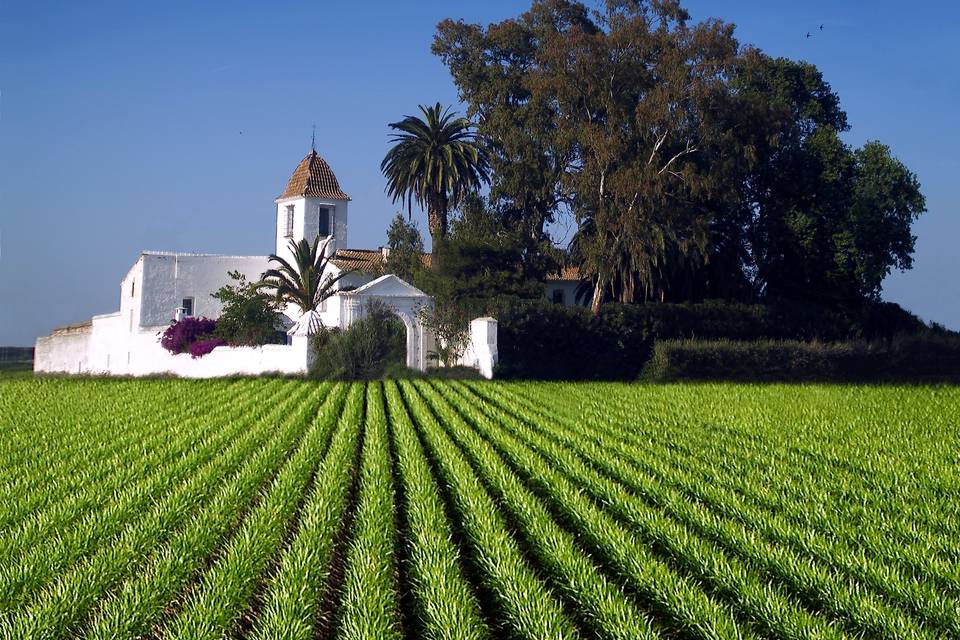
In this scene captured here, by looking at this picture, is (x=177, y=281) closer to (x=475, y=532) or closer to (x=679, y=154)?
(x=679, y=154)

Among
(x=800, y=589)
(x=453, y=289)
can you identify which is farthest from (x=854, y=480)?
(x=453, y=289)

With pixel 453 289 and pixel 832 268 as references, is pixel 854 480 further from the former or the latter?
pixel 832 268

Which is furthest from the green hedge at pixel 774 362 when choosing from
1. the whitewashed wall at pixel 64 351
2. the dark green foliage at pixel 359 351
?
the whitewashed wall at pixel 64 351

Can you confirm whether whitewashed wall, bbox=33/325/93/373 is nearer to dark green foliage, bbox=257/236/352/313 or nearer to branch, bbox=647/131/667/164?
dark green foliage, bbox=257/236/352/313

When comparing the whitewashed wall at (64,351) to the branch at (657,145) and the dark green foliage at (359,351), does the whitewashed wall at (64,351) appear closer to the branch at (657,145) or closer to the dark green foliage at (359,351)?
the dark green foliage at (359,351)

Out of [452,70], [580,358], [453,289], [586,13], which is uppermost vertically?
[586,13]

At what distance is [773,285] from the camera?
4591 centimetres

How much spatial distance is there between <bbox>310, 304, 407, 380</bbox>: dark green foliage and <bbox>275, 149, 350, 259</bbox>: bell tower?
18.2 metres

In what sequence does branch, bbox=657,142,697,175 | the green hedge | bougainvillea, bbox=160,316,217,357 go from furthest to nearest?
bougainvillea, bbox=160,316,217,357
branch, bbox=657,142,697,175
the green hedge

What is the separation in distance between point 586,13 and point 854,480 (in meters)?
38.1

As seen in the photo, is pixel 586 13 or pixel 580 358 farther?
pixel 586 13

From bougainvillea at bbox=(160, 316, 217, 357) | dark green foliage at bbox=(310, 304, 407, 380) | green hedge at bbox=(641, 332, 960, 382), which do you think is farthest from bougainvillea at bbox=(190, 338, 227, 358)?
green hedge at bbox=(641, 332, 960, 382)

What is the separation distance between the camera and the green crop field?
20.6 feet

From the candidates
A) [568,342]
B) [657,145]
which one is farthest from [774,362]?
[657,145]
